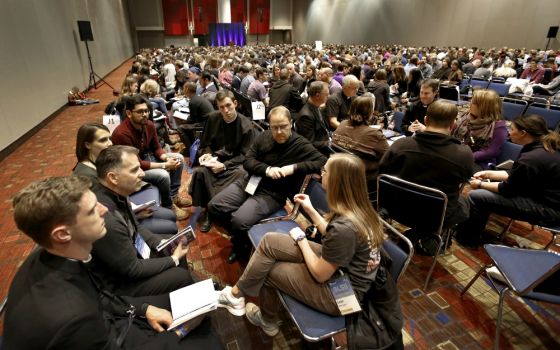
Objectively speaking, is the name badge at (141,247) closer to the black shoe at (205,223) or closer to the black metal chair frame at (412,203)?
the black shoe at (205,223)

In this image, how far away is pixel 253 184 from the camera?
289cm

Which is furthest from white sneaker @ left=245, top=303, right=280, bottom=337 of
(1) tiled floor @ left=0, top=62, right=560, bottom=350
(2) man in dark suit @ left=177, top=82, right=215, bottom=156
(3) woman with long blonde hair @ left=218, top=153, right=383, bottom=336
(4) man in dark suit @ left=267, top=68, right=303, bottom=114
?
(4) man in dark suit @ left=267, top=68, right=303, bottom=114

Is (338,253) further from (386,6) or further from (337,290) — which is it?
(386,6)

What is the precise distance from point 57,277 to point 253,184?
1.89 meters

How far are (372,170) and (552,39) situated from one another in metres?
17.9

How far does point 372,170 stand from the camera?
3.23m

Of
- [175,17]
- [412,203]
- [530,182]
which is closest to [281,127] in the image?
[412,203]

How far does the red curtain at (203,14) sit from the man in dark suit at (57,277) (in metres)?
33.9

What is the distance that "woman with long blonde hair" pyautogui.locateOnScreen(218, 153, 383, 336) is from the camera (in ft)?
5.23

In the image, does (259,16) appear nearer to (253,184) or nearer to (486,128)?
(486,128)

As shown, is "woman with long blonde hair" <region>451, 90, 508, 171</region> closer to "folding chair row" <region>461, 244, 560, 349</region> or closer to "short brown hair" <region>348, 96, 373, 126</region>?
"short brown hair" <region>348, 96, 373, 126</region>

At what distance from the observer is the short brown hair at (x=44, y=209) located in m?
1.13

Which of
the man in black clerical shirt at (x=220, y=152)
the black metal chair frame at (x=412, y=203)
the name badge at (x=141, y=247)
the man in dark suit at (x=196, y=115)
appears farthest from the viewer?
the man in dark suit at (x=196, y=115)

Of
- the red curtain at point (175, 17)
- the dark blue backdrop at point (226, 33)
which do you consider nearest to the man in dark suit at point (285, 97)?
the dark blue backdrop at point (226, 33)
